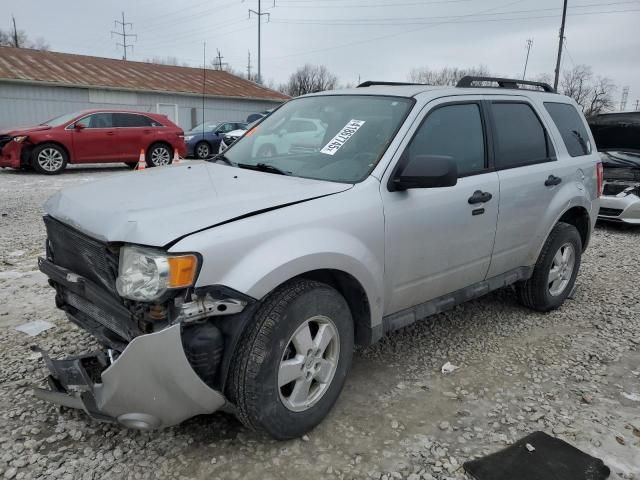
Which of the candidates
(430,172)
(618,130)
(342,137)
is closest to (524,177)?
(430,172)

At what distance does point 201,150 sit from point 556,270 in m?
15.6

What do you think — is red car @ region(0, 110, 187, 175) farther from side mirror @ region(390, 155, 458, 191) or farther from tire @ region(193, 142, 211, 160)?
side mirror @ region(390, 155, 458, 191)

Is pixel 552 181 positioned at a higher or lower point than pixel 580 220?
higher

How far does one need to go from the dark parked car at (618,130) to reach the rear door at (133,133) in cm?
1055

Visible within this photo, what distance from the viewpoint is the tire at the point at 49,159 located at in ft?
39.7

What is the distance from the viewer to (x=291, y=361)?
100 inches

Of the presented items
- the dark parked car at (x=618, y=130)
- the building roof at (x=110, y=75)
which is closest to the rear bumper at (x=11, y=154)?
the building roof at (x=110, y=75)

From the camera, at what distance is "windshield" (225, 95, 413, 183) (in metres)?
3.08

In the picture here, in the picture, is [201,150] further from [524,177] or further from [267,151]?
[524,177]

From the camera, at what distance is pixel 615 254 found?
22.3ft

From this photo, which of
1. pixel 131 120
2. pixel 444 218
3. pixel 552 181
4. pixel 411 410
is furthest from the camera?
pixel 131 120

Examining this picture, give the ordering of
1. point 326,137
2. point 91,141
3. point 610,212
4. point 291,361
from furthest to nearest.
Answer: point 91,141
point 610,212
point 326,137
point 291,361

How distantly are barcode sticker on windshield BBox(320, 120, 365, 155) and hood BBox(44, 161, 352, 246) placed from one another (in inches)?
14.1

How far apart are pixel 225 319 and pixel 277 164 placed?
1.31m
